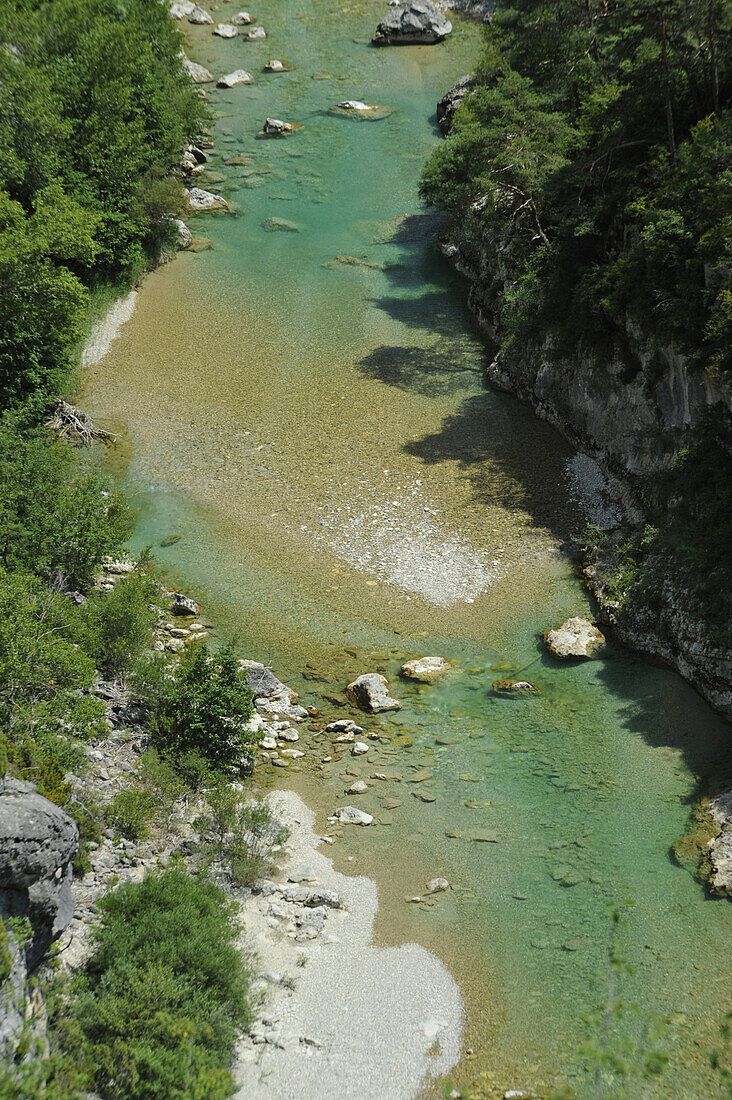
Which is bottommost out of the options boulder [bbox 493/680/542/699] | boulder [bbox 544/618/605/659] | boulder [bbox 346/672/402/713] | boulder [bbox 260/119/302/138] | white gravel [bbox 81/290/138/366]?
boulder [bbox 346/672/402/713]

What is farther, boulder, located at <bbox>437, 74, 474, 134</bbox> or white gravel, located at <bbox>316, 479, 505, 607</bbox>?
boulder, located at <bbox>437, 74, 474, 134</bbox>

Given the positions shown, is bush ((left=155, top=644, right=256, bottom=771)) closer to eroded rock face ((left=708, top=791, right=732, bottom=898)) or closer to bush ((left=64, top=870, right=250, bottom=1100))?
bush ((left=64, top=870, right=250, bottom=1100))

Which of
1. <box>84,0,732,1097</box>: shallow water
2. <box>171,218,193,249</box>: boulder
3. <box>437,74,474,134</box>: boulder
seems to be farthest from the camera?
<box>437,74,474,134</box>: boulder

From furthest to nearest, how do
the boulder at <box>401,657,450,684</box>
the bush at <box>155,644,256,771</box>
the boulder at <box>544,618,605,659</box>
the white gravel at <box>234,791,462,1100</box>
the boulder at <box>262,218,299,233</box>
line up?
the boulder at <box>262,218,299,233</box>
the boulder at <box>544,618,605,659</box>
the boulder at <box>401,657,450,684</box>
the bush at <box>155,644,256,771</box>
the white gravel at <box>234,791,462,1100</box>

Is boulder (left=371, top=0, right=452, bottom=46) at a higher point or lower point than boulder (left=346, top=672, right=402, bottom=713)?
higher

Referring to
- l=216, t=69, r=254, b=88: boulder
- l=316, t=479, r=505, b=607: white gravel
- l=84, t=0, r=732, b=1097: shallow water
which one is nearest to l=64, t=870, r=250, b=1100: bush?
l=84, t=0, r=732, b=1097: shallow water

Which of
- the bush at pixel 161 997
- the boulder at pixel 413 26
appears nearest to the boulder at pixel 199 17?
the boulder at pixel 413 26
